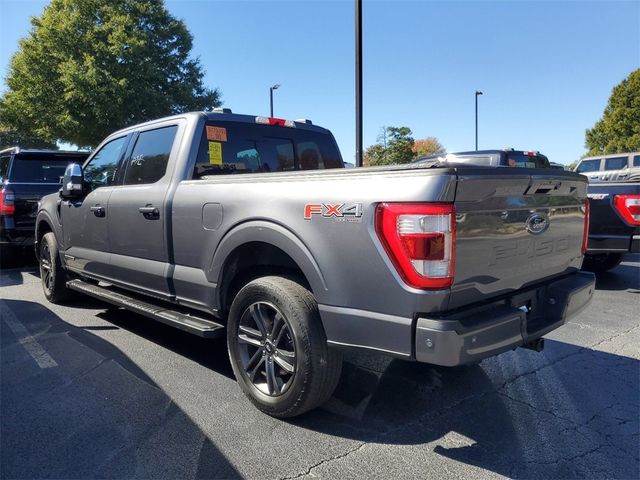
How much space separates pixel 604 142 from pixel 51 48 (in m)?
35.9

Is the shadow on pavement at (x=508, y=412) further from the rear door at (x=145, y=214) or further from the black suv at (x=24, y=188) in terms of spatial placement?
the black suv at (x=24, y=188)

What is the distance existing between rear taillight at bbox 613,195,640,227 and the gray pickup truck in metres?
3.24

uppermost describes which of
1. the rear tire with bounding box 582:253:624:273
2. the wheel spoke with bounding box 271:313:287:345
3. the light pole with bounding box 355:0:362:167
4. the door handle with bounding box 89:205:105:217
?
the light pole with bounding box 355:0:362:167

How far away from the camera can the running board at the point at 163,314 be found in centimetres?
336

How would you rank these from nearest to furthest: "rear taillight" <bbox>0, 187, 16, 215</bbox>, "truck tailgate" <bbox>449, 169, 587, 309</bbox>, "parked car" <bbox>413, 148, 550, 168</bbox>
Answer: "truck tailgate" <bbox>449, 169, 587, 309</bbox>, "rear taillight" <bbox>0, 187, 16, 215</bbox>, "parked car" <bbox>413, 148, 550, 168</bbox>

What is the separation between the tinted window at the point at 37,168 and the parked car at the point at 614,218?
325 inches

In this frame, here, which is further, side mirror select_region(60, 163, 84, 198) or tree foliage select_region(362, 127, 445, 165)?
tree foliage select_region(362, 127, 445, 165)

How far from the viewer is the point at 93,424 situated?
2953mm

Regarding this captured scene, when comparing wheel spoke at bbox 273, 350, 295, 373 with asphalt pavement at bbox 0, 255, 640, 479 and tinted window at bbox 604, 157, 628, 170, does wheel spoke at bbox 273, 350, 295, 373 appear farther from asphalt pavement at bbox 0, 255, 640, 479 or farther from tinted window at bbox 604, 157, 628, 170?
tinted window at bbox 604, 157, 628, 170

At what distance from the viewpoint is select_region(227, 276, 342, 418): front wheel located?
2697 millimetres

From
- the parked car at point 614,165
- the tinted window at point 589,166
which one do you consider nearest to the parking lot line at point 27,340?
the parked car at point 614,165

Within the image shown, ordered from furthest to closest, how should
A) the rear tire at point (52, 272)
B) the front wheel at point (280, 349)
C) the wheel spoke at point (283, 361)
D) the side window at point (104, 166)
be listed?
the rear tire at point (52, 272), the side window at point (104, 166), the wheel spoke at point (283, 361), the front wheel at point (280, 349)

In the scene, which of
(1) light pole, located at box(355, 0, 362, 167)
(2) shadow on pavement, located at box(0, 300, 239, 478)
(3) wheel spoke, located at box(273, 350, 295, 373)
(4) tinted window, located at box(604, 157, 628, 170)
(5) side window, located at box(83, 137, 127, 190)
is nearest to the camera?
(2) shadow on pavement, located at box(0, 300, 239, 478)

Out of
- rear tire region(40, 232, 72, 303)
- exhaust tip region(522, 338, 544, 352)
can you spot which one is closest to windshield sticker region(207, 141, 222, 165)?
exhaust tip region(522, 338, 544, 352)
